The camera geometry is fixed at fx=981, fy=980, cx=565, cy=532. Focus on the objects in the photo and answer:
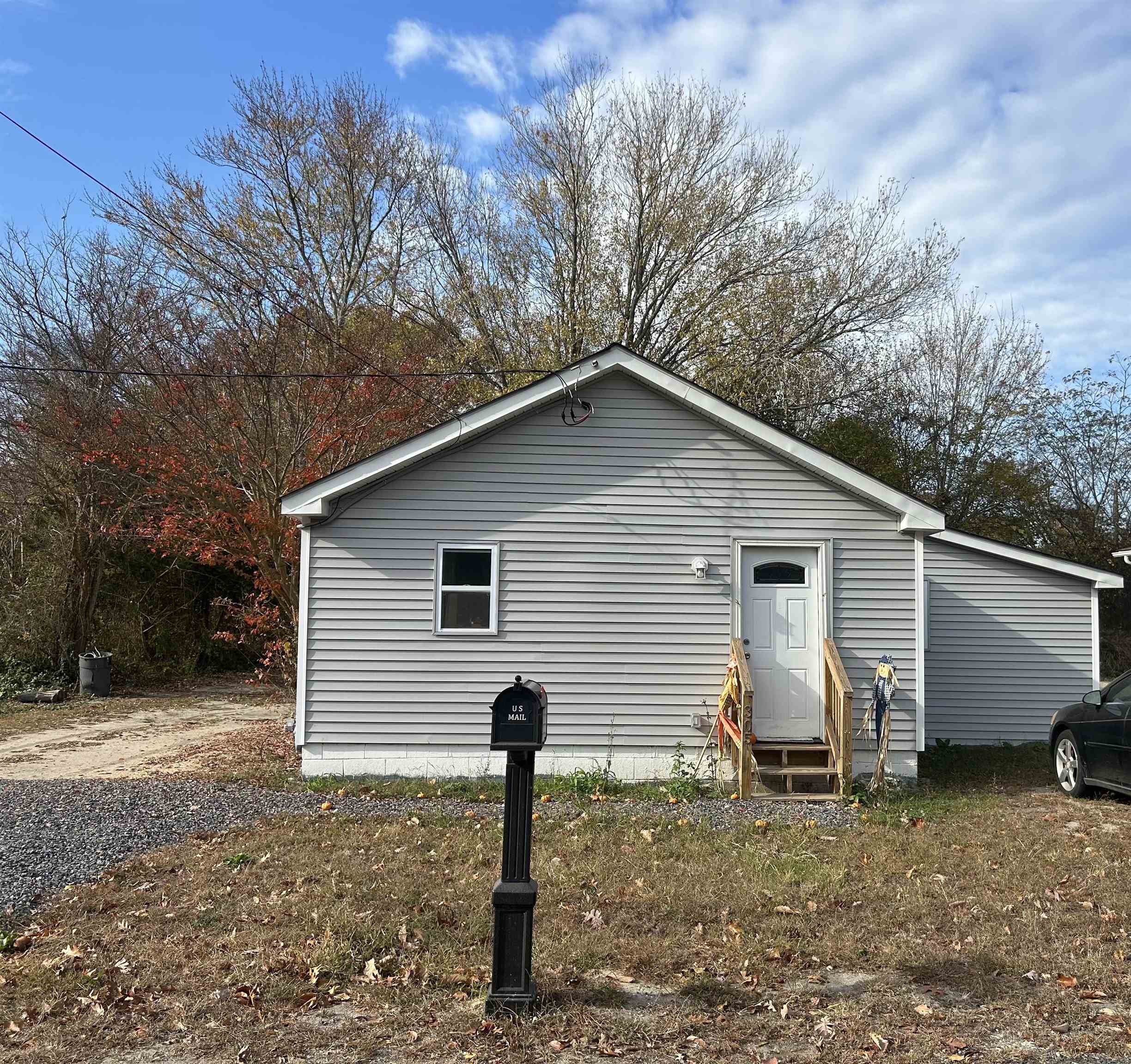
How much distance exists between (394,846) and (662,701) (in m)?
3.77

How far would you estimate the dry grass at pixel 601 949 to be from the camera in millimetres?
4297

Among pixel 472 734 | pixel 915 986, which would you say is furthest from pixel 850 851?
pixel 472 734

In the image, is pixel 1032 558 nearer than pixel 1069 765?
No

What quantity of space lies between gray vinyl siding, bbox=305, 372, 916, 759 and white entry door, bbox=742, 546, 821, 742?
24 centimetres

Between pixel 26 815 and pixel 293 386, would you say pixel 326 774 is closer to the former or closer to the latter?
pixel 26 815

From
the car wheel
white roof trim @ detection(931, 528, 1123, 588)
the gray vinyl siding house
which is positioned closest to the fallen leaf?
the gray vinyl siding house

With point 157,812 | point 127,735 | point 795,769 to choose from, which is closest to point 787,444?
point 795,769

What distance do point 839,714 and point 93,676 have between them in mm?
13868

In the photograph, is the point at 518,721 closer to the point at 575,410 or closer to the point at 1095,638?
the point at 575,410

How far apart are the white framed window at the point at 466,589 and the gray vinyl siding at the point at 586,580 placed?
0.32 feet

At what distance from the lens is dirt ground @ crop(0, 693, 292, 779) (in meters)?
11.2

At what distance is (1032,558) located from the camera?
531 inches

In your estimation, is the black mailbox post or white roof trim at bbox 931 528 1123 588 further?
white roof trim at bbox 931 528 1123 588

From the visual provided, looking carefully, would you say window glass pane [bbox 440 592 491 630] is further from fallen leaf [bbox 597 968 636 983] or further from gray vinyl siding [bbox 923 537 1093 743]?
gray vinyl siding [bbox 923 537 1093 743]
